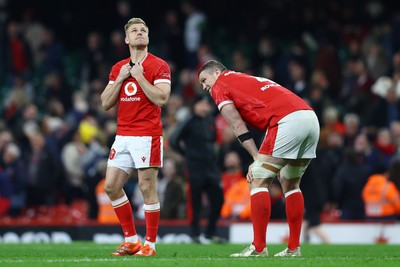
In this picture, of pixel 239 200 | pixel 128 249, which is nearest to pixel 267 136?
pixel 128 249

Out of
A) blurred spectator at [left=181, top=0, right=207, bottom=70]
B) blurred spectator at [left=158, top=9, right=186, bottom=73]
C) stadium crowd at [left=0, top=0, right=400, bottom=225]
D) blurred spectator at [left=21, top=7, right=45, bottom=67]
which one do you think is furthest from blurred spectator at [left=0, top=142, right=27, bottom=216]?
blurred spectator at [left=21, top=7, right=45, bottom=67]

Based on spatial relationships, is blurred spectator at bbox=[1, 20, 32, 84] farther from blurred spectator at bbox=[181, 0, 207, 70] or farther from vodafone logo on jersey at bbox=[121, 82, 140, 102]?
vodafone logo on jersey at bbox=[121, 82, 140, 102]

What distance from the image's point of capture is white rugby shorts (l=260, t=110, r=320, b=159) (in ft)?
37.0

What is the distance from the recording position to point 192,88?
984 inches

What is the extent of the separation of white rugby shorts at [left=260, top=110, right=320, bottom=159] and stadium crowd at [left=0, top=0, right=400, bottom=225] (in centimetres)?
716

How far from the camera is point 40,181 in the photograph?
908 inches

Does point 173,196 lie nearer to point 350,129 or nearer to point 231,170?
point 231,170

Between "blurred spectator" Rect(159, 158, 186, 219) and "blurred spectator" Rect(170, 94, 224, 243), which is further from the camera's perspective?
"blurred spectator" Rect(159, 158, 186, 219)

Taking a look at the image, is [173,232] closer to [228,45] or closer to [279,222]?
[279,222]

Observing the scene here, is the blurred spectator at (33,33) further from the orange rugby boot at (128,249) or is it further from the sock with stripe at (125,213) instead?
the orange rugby boot at (128,249)

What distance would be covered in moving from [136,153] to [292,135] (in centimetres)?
174

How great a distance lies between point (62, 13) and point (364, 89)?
10.0 m

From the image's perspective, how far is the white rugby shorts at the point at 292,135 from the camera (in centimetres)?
1128

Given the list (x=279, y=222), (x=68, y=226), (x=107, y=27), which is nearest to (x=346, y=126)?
(x=279, y=222)
